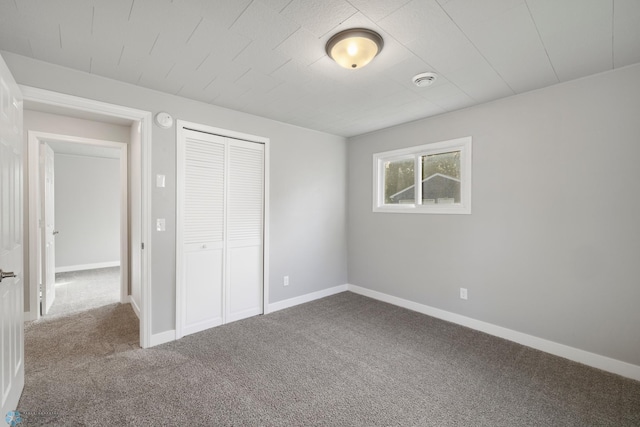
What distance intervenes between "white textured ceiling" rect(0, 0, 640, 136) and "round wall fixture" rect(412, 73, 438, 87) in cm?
7

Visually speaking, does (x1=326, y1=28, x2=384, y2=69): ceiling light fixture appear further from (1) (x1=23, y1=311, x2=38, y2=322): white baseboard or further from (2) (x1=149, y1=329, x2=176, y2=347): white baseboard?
(1) (x1=23, y1=311, x2=38, y2=322): white baseboard

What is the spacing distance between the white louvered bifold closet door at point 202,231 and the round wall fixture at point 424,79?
204 cm

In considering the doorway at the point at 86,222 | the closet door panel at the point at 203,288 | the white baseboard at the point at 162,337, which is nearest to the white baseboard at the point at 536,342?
the closet door panel at the point at 203,288

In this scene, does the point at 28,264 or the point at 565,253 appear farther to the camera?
the point at 28,264

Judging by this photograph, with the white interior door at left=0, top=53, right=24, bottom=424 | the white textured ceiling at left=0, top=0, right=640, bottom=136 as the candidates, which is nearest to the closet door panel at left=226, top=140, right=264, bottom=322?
the white textured ceiling at left=0, top=0, right=640, bottom=136

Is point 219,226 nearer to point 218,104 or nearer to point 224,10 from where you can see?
point 218,104

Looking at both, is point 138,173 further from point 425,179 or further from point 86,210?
point 86,210

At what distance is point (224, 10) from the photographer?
1.58m

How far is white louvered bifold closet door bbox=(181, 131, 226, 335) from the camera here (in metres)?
2.94

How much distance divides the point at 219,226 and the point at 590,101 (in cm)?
357

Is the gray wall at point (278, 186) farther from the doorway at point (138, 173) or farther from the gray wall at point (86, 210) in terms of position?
the gray wall at point (86, 210)

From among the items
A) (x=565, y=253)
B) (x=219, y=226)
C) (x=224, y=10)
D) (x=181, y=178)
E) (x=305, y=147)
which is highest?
(x=224, y=10)

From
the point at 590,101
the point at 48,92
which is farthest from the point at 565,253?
the point at 48,92

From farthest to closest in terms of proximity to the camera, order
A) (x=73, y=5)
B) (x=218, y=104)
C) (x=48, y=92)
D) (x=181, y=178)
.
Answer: (x=218, y=104) → (x=181, y=178) → (x=48, y=92) → (x=73, y=5)
